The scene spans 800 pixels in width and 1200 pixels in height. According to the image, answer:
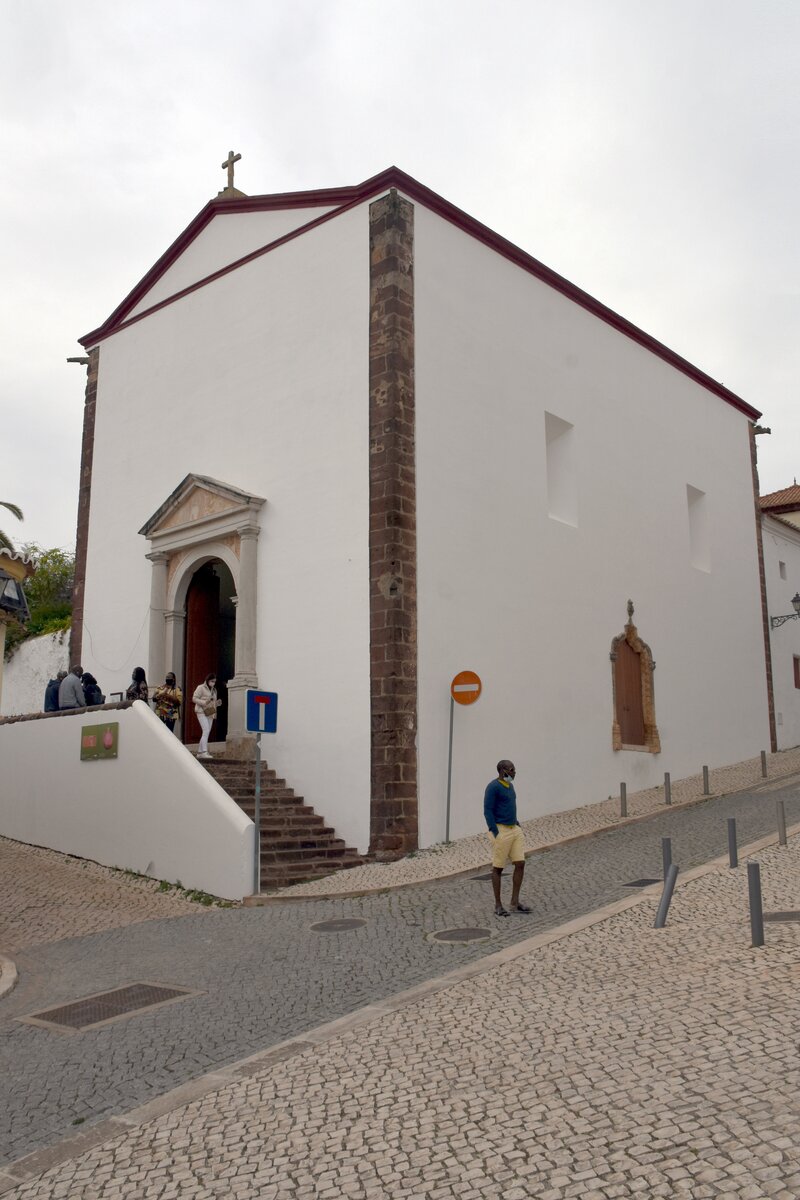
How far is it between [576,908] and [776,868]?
2.07 meters

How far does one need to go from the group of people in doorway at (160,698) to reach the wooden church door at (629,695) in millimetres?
6810

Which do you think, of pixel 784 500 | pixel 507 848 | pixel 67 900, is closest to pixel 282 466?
pixel 67 900

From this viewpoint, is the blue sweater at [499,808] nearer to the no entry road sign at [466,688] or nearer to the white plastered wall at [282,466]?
the white plastered wall at [282,466]

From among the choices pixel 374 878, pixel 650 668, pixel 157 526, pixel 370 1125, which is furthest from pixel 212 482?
pixel 370 1125

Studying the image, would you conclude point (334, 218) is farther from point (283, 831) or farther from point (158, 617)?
point (283, 831)

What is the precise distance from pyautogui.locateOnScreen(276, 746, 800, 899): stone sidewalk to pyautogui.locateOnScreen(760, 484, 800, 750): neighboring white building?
4538 millimetres

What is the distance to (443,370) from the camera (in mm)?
15586

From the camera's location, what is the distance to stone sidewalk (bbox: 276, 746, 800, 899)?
11.9m

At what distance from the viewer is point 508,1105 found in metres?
4.98

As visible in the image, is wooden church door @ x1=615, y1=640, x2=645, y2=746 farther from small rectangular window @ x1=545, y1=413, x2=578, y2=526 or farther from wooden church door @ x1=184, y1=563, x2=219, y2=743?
wooden church door @ x1=184, y1=563, x2=219, y2=743

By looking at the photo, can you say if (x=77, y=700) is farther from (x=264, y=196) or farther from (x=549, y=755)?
(x=264, y=196)

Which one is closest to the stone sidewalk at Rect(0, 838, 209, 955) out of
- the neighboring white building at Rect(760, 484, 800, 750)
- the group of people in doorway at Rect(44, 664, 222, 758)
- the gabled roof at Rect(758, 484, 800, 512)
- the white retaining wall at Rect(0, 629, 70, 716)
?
the group of people in doorway at Rect(44, 664, 222, 758)

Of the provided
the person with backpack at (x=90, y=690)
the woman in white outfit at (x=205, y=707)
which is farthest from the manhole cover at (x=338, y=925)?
the person with backpack at (x=90, y=690)

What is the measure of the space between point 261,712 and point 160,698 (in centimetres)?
362
